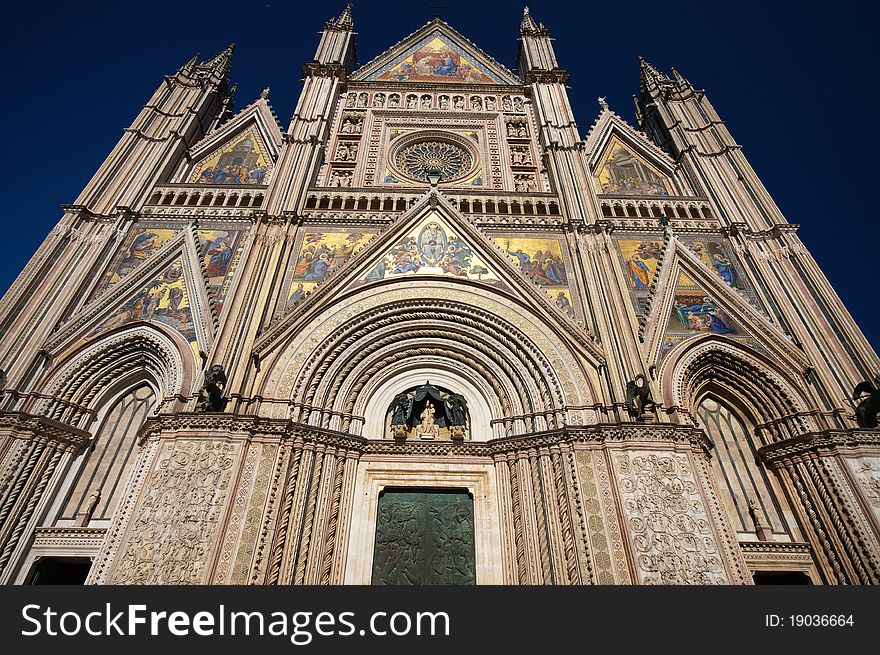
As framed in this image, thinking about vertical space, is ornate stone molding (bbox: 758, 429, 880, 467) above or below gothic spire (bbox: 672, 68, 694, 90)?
below

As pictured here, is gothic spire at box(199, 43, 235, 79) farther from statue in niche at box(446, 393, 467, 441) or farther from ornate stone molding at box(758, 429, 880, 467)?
ornate stone molding at box(758, 429, 880, 467)

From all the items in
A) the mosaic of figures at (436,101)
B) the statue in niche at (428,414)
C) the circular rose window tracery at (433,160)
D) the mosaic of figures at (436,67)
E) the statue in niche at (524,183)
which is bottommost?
the statue in niche at (428,414)

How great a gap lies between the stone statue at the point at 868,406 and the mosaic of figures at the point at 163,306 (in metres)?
13.9

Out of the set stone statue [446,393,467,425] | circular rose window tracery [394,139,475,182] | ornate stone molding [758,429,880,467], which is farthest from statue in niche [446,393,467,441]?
circular rose window tracery [394,139,475,182]

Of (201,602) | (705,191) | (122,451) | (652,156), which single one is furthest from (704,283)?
(122,451)

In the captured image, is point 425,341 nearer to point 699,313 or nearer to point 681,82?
point 699,313

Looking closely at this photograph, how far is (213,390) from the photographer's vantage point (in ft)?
31.5

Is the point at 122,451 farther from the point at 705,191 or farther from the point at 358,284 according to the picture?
the point at 705,191

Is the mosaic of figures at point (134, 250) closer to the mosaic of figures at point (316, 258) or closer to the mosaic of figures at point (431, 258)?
the mosaic of figures at point (316, 258)

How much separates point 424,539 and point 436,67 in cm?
1963

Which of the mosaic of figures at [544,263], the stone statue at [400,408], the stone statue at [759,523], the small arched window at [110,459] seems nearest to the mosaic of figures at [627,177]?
the mosaic of figures at [544,263]

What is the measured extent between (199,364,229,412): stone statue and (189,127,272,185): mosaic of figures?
328 inches

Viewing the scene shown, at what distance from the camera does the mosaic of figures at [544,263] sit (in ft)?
41.8

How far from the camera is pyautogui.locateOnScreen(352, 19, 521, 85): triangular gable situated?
21.2 metres
